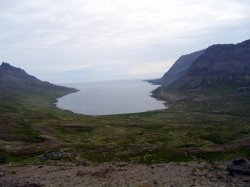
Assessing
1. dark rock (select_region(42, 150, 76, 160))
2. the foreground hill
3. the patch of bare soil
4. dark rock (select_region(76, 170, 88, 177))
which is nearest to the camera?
the patch of bare soil

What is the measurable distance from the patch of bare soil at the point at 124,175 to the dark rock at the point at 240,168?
4.49ft

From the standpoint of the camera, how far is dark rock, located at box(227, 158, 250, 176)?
68350 millimetres

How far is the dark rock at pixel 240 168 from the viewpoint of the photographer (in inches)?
2691

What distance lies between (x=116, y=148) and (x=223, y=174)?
40985 mm

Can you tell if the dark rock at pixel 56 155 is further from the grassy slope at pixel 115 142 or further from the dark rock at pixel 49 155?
the grassy slope at pixel 115 142

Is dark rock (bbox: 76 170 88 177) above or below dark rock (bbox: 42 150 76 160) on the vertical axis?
below

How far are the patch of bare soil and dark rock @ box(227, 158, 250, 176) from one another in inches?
53.9

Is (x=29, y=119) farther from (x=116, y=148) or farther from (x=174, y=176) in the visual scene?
(x=174, y=176)

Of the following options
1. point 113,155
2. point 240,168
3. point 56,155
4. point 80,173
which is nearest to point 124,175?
point 80,173

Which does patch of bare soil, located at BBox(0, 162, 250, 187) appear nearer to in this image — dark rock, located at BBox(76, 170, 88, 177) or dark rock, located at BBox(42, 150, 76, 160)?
dark rock, located at BBox(76, 170, 88, 177)

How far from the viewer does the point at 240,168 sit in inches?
2726

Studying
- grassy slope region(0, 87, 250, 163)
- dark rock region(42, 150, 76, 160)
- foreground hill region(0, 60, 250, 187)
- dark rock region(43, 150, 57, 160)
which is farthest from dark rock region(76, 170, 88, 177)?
dark rock region(43, 150, 57, 160)

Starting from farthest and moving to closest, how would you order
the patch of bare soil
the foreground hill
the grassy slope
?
the grassy slope → the foreground hill → the patch of bare soil

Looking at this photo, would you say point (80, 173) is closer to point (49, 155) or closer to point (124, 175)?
point (124, 175)
